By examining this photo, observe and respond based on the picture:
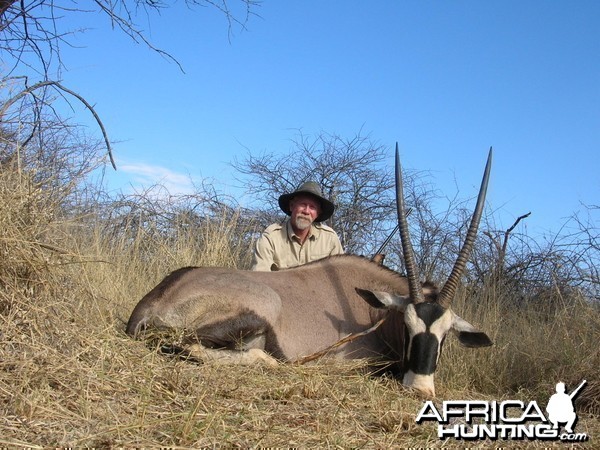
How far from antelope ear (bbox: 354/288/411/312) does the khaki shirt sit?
1443mm

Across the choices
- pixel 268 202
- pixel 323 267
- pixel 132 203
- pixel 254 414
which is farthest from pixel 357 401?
pixel 268 202

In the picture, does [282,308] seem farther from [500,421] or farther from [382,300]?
[500,421]

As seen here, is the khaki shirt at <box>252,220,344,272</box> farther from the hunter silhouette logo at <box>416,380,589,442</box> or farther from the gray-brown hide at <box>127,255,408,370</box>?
the hunter silhouette logo at <box>416,380,589,442</box>

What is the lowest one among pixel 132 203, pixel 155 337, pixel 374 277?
pixel 155 337

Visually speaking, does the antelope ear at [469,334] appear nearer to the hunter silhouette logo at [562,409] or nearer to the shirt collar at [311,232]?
the hunter silhouette logo at [562,409]

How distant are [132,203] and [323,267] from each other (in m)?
4.50

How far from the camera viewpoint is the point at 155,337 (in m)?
4.12

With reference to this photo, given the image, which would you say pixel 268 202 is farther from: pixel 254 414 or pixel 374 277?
pixel 254 414

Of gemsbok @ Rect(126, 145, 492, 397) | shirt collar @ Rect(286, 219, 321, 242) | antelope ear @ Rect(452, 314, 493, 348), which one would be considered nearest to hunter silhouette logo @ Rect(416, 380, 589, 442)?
gemsbok @ Rect(126, 145, 492, 397)

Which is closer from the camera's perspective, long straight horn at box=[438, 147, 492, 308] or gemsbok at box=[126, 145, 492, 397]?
gemsbok at box=[126, 145, 492, 397]

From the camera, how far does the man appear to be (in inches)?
243

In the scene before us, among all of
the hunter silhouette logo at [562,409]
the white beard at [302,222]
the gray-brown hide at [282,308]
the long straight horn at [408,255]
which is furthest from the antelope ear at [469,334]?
the white beard at [302,222]

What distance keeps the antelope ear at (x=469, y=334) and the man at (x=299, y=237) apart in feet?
6.12

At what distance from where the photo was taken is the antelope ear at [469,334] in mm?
4469
